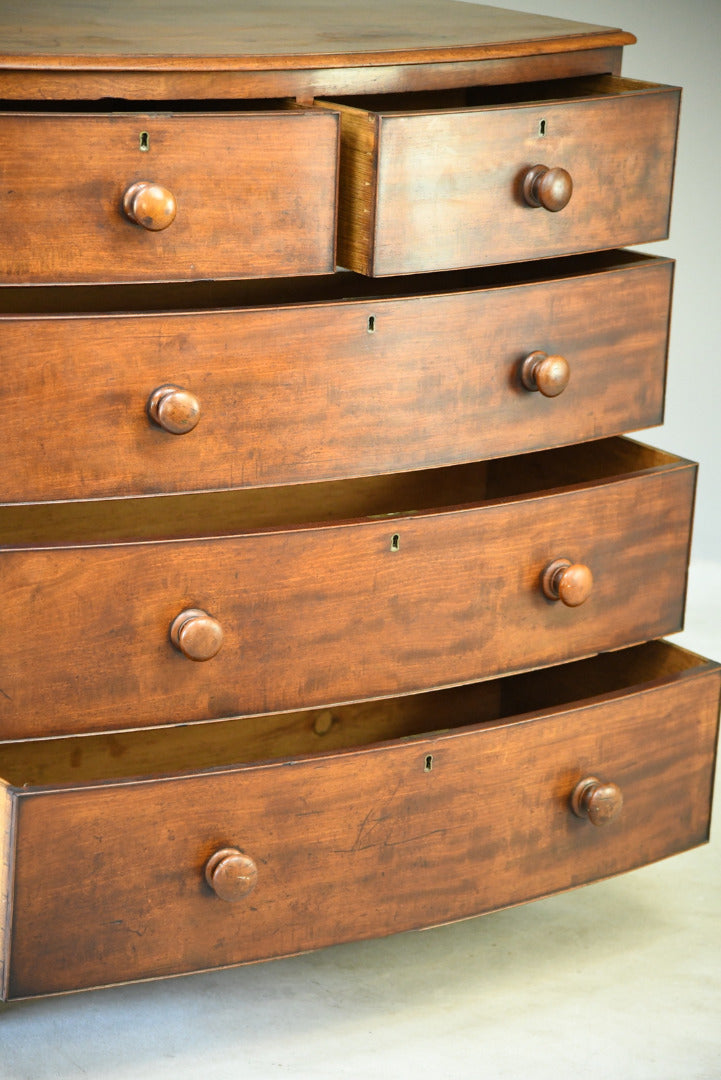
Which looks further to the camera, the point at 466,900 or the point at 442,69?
the point at 466,900

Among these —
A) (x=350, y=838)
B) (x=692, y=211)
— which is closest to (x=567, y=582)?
(x=350, y=838)

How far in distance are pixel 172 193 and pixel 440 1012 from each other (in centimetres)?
87

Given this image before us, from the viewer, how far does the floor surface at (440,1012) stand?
66.9 inches

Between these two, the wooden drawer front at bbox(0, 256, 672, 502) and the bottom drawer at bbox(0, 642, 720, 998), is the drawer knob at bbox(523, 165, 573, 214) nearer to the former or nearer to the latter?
the wooden drawer front at bbox(0, 256, 672, 502)

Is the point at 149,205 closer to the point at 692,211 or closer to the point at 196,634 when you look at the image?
the point at 196,634

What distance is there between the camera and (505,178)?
5.33 ft

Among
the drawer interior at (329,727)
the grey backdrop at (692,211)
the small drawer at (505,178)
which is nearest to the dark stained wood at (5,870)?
the drawer interior at (329,727)

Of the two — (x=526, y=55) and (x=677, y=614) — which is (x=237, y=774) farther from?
(x=526, y=55)

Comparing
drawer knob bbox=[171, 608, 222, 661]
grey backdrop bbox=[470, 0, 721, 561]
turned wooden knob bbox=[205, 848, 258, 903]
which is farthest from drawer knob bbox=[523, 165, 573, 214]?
grey backdrop bbox=[470, 0, 721, 561]

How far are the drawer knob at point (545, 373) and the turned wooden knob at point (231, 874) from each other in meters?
0.53

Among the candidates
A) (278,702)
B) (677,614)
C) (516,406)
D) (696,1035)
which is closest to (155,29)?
(516,406)

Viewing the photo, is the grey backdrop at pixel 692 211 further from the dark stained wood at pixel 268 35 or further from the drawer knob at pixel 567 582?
the drawer knob at pixel 567 582

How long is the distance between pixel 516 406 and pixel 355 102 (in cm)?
36

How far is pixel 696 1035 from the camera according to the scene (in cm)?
178
